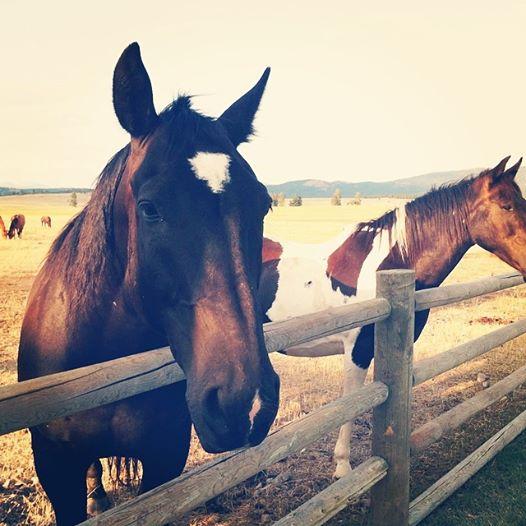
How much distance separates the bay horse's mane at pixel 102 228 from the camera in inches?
71.2

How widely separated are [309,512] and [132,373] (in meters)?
1.29

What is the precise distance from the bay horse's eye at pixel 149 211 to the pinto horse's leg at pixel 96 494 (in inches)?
97.7

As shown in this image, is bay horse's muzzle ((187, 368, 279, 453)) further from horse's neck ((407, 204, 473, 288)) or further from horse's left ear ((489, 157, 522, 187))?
horse's left ear ((489, 157, 522, 187))

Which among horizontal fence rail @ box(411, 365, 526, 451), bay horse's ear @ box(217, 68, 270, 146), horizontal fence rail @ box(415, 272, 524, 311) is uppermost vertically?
bay horse's ear @ box(217, 68, 270, 146)

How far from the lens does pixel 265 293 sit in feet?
16.1

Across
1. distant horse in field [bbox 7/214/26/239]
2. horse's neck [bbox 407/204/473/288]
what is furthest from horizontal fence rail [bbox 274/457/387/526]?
distant horse in field [bbox 7/214/26/239]

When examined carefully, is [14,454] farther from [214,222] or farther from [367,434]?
[214,222]

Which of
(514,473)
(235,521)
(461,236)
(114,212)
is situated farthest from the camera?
(461,236)

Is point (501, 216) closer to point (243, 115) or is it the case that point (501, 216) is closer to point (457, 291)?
point (457, 291)

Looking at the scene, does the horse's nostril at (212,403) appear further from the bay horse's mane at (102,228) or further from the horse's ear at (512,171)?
the horse's ear at (512,171)

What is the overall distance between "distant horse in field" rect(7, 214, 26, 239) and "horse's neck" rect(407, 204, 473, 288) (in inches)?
1128

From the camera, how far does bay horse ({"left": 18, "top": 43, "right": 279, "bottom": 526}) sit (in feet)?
4.84

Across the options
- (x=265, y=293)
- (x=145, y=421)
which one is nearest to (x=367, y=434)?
(x=265, y=293)

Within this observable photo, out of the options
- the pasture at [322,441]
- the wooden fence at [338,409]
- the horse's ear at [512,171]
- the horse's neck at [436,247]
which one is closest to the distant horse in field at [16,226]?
the pasture at [322,441]
